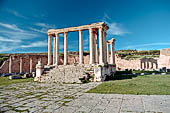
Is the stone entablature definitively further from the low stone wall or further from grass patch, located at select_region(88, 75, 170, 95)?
grass patch, located at select_region(88, 75, 170, 95)

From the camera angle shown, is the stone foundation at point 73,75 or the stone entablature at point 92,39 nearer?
the stone foundation at point 73,75

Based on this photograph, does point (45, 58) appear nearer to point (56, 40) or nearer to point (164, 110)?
point (56, 40)

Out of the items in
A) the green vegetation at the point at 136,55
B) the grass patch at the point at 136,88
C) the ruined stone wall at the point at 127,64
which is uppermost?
the green vegetation at the point at 136,55

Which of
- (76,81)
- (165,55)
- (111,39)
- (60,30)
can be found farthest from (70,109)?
(165,55)

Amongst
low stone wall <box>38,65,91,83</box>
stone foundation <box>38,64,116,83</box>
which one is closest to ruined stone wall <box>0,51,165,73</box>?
low stone wall <box>38,65,91,83</box>

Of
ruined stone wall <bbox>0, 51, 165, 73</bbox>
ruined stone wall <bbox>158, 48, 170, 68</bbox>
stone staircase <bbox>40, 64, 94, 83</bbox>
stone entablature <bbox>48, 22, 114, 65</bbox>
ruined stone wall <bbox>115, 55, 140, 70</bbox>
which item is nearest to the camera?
stone staircase <bbox>40, 64, 94, 83</bbox>

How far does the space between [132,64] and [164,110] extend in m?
29.7

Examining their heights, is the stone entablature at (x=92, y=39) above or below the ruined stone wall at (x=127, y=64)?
above

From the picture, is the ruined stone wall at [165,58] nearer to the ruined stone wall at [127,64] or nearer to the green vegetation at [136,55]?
the ruined stone wall at [127,64]

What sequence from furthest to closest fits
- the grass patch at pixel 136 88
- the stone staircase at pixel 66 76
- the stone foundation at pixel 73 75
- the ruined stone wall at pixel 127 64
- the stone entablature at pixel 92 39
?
the ruined stone wall at pixel 127 64 → the stone entablature at pixel 92 39 → the stone foundation at pixel 73 75 → the stone staircase at pixel 66 76 → the grass patch at pixel 136 88

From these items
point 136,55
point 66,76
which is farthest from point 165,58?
point 66,76

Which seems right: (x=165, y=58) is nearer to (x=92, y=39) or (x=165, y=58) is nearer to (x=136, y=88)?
(x=92, y=39)

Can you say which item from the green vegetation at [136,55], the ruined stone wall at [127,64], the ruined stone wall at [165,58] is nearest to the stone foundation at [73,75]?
the ruined stone wall at [165,58]

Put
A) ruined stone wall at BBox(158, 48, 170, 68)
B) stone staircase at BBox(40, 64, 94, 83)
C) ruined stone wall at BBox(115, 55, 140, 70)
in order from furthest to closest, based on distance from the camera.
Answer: ruined stone wall at BBox(115, 55, 140, 70)
ruined stone wall at BBox(158, 48, 170, 68)
stone staircase at BBox(40, 64, 94, 83)
